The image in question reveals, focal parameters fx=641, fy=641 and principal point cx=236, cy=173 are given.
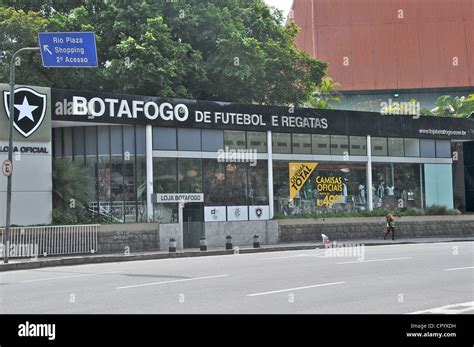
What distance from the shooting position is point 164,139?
29547mm

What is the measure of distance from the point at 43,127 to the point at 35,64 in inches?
369

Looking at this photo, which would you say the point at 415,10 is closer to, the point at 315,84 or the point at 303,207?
the point at 315,84

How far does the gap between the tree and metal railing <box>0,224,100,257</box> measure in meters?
10.4

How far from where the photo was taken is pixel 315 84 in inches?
1666

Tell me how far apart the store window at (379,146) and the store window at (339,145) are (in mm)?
1948

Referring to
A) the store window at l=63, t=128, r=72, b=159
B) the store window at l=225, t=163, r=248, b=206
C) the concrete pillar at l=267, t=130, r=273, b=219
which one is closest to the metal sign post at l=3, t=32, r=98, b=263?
the store window at l=63, t=128, r=72, b=159

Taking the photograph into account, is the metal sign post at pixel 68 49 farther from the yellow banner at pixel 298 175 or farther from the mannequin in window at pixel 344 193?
the mannequin in window at pixel 344 193

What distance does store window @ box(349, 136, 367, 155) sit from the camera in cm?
3553

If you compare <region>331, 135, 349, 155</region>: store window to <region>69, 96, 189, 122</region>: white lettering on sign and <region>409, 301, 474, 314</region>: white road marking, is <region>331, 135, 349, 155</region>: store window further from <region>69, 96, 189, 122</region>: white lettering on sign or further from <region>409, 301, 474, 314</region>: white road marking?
<region>409, 301, 474, 314</region>: white road marking

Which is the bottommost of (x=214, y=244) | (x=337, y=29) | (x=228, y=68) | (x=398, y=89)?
(x=214, y=244)

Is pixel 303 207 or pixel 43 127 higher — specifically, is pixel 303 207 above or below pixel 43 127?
below

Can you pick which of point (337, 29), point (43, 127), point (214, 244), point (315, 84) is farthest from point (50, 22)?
point (337, 29)

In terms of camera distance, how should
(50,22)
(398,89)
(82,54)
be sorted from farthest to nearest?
(398,89) < (50,22) < (82,54)

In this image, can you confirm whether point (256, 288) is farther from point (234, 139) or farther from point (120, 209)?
point (234, 139)
